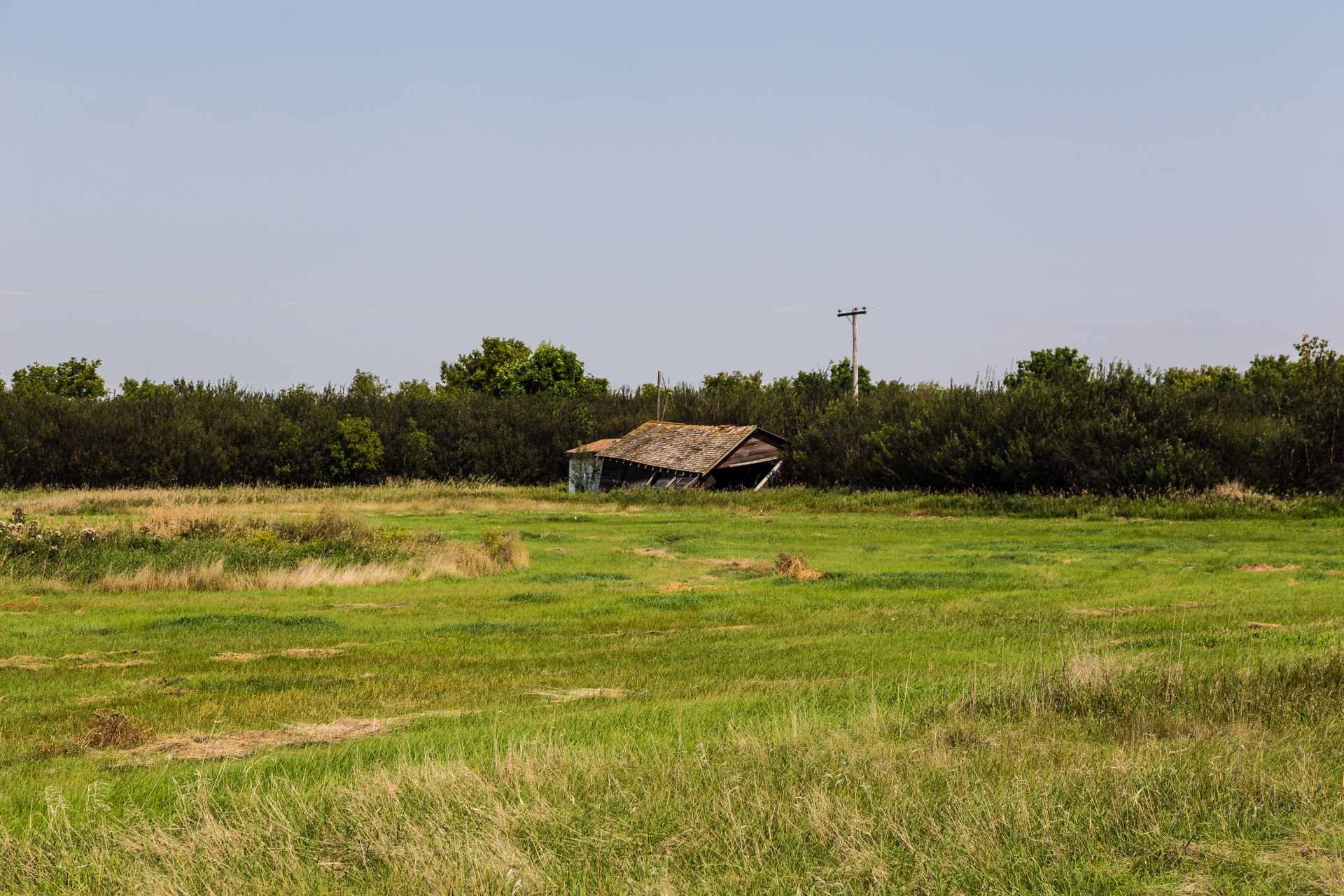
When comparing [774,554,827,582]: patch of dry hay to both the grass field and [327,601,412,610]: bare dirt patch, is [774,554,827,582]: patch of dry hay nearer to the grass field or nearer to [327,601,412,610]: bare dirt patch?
the grass field

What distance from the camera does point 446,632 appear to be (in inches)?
546

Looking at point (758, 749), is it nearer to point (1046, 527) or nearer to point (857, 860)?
point (857, 860)

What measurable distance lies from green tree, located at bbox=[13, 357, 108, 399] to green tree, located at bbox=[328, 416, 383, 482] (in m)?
43.9

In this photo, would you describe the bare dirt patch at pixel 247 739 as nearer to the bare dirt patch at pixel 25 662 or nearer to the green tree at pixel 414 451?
the bare dirt patch at pixel 25 662

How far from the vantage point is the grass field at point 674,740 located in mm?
4828

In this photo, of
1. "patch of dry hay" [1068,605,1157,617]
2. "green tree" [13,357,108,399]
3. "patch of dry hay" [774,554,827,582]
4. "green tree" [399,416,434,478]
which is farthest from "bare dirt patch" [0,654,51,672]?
"green tree" [13,357,108,399]

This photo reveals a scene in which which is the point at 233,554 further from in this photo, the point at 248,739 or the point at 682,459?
the point at 682,459

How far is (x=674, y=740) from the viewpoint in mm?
7219

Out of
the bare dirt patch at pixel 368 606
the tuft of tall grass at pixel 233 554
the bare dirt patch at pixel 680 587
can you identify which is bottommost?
the bare dirt patch at pixel 368 606

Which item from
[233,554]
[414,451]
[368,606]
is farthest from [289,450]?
[368,606]

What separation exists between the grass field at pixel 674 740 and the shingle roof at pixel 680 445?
31.8 meters

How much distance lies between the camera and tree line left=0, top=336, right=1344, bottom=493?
1592 inches

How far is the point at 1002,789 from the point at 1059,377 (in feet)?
143

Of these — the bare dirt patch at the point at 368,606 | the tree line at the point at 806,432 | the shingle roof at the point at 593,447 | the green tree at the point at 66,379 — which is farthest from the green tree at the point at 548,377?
the bare dirt patch at the point at 368,606
